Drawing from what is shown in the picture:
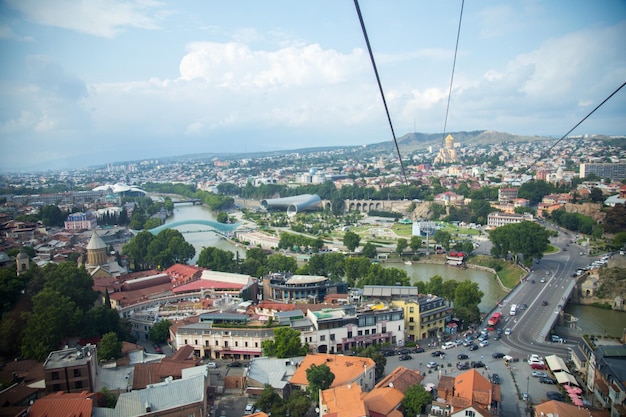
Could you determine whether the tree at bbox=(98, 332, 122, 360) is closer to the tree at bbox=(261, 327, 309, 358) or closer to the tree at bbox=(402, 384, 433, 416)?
the tree at bbox=(261, 327, 309, 358)

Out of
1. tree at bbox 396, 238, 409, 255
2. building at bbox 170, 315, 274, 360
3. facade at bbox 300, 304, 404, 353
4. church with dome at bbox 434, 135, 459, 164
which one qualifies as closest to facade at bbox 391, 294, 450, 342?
facade at bbox 300, 304, 404, 353

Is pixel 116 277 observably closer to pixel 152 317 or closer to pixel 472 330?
pixel 152 317

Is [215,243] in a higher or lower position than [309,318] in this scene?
lower

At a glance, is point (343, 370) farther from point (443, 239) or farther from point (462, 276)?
point (443, 239)

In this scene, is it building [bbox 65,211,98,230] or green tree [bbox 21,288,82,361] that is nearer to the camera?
green tree [bbox 21,288,82,361]

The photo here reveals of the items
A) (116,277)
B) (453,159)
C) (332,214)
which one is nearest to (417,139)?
(453,159)

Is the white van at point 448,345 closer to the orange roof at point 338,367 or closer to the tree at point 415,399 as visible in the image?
the orange roof at point 338,367

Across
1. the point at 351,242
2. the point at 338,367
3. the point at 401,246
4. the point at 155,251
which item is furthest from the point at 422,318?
the point at 155,251
